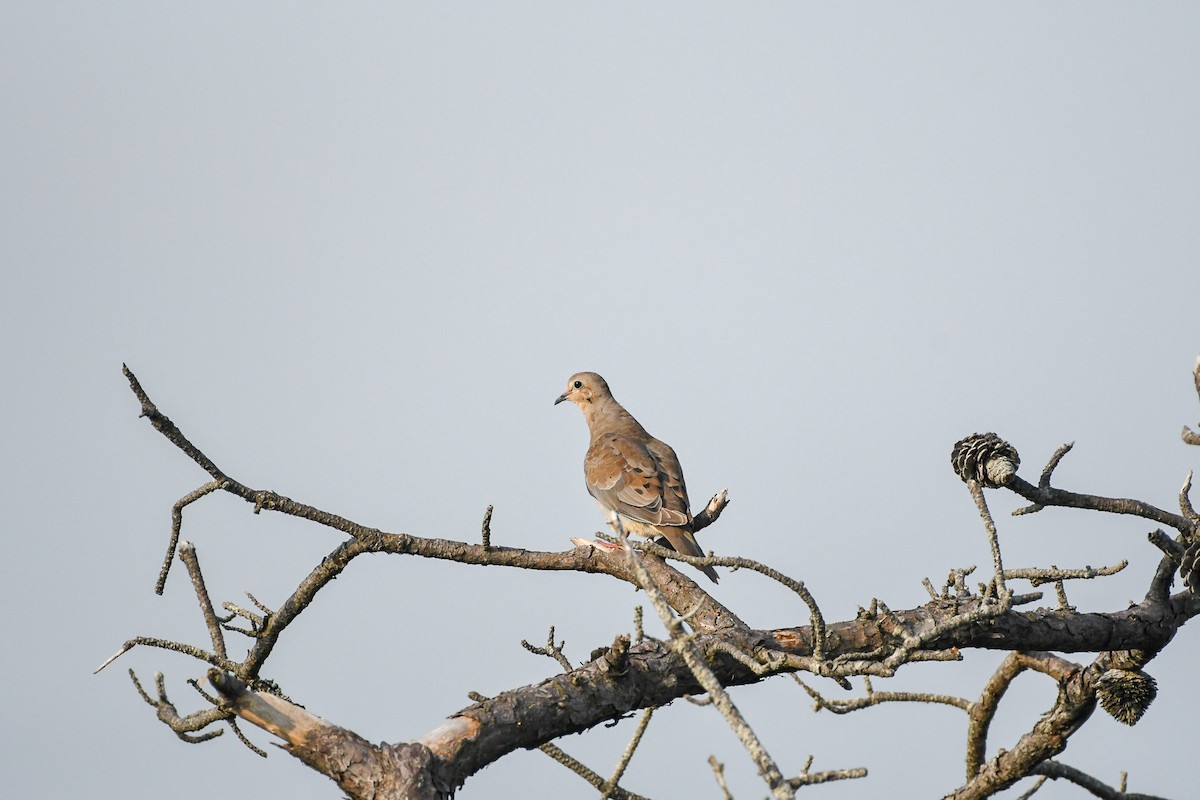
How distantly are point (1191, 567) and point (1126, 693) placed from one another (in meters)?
0.54

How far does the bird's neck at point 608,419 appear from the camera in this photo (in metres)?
9.50

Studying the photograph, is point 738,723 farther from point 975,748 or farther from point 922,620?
point 975,748

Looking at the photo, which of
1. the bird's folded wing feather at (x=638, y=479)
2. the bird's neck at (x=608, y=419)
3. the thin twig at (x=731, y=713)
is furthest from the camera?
the bird's neck at (x=608, y=419)

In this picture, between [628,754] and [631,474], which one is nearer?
[628,754]

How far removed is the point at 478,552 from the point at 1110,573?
2.32 meters

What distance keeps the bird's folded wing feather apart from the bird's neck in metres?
0.25

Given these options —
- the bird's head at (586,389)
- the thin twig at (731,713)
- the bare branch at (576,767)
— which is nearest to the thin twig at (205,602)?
the bare branch at (576,767)

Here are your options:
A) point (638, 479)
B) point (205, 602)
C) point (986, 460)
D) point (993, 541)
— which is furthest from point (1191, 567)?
point (638, 479)

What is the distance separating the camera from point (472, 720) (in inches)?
134

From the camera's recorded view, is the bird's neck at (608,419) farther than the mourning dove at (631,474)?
Yes

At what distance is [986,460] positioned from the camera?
409cm

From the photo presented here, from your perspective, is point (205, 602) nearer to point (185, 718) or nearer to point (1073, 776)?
point (185, 718)

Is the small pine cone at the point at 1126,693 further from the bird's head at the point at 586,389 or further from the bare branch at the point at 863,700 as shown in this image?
the bird's head at the point at 586,389

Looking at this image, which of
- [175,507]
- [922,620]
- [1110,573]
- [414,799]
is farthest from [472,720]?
[1110,573]
